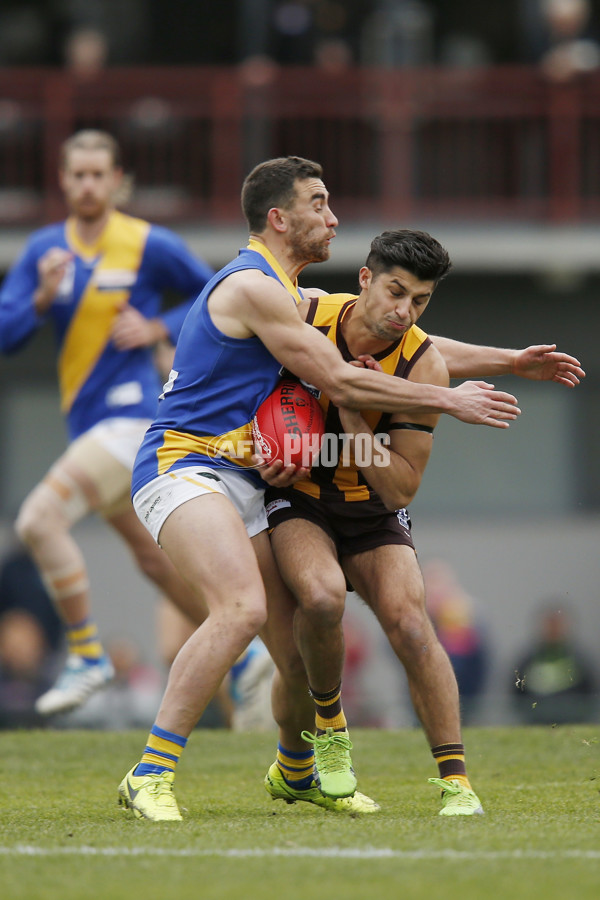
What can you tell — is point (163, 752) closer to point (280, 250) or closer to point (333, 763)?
point (333, 763)

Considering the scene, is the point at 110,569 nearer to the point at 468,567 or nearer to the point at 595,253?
the point at 468,567

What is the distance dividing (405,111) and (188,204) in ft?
8.14

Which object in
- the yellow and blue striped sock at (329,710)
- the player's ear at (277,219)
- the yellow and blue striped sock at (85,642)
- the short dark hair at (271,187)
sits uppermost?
the short dark hair at (271,187)

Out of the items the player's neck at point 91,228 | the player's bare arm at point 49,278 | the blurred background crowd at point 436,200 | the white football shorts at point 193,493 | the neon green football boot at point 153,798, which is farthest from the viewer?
the blurred background crowd at point 436,200

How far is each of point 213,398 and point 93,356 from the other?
2965 mm

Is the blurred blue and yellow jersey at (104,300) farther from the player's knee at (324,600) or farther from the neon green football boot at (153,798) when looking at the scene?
the neon green football boot at (153,798)

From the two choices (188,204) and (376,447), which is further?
(188,204)

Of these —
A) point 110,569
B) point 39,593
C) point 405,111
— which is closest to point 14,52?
point 405,111

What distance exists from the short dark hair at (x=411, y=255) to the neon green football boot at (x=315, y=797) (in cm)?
204

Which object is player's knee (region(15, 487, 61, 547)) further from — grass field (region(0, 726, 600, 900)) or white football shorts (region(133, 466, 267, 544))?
white football shorts (region(133, 466, 267, 544))

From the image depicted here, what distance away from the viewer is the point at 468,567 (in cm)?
1572

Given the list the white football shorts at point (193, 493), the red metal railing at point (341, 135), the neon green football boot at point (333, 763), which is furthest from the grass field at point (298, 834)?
the red metal railing at point (341, 135)

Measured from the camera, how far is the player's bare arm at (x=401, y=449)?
5.57 m

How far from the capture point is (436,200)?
15.9 metres
